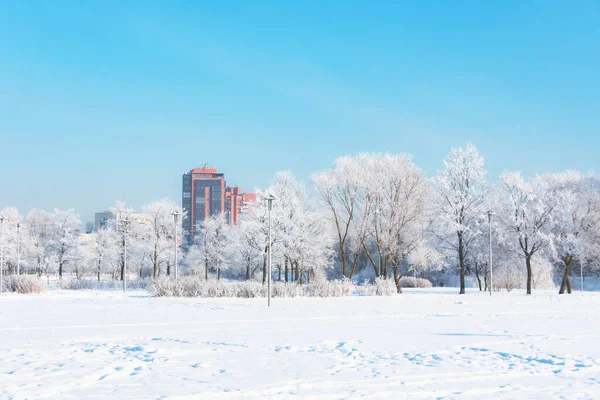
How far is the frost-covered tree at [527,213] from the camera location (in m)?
39.9

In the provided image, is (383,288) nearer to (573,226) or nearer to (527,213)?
(527,213)

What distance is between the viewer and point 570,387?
26.0ft

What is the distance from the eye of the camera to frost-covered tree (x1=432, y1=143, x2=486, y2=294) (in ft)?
128

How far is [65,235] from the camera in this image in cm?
6744

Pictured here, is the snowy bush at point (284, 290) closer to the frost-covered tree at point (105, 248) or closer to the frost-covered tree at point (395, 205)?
the frost-covered tree at point (395, 205)

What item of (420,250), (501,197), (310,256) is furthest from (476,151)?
(310,256)

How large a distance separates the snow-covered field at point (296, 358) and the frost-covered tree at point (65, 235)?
5205cm

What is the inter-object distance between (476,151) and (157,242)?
111 ft

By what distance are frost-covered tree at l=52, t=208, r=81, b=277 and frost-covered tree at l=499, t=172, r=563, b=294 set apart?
47910mm

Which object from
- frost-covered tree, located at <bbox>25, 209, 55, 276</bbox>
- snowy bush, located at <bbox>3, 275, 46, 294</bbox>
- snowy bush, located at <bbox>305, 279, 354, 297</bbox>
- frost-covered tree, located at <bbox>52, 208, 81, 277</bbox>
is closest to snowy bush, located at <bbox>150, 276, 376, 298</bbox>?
snowy bush, located at <bbox>305, 279, 354, 297</bbox>

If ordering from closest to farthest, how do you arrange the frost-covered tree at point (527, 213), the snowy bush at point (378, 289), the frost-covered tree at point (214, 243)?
the snowy bush at point (378, 289) < the frost-covered tree at point (527, 213) < the frost-covered tree at point (214, 243)

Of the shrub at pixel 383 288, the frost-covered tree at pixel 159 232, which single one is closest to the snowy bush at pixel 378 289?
the shrub at pixel 383 288

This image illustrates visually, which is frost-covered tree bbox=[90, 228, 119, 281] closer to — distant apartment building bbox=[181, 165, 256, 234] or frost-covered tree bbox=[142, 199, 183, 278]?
frost-covered tree bbox=[142, 199, 183, 278]

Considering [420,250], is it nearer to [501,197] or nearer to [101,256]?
[501,197]
